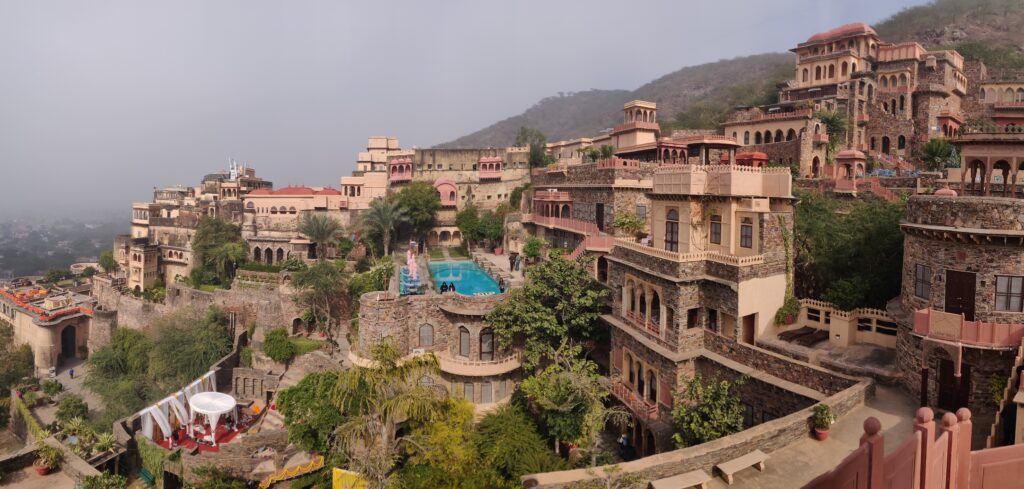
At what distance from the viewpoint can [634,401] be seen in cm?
1831

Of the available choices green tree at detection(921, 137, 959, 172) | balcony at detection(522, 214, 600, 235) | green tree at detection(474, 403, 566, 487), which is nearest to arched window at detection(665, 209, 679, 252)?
balcony at detection(522, 214, 600, 235)

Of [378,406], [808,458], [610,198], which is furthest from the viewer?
[610,198]

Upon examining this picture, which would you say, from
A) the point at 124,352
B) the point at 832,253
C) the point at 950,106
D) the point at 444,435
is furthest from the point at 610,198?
the point at 124,352

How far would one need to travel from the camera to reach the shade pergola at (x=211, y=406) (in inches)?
969

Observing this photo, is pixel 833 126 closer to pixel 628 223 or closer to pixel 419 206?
pixel 628 223

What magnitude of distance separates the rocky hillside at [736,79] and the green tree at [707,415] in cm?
4131

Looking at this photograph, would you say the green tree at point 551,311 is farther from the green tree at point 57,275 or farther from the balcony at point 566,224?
the green tree at point 57,275

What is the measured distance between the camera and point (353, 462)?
15.5 m

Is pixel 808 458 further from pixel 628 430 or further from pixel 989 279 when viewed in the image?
pixel 628 430

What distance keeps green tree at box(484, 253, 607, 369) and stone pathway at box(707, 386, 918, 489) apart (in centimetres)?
1020

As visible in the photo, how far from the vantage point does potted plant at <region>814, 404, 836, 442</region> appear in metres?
11.0

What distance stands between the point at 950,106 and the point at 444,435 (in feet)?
128

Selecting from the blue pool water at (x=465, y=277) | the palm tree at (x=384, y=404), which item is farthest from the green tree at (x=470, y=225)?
the palm tree at (x=384, y=404)

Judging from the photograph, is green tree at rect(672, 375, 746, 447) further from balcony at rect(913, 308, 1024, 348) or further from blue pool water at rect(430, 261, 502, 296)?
blue pool water at rect(430, 261, 502, 296)
